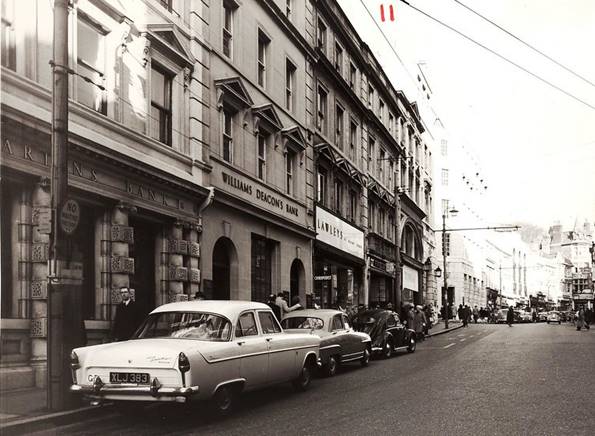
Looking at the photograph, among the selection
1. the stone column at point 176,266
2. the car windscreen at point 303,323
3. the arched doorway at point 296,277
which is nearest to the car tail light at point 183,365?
the car windscreen at point 303,323

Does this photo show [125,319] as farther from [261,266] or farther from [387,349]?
[261,266]

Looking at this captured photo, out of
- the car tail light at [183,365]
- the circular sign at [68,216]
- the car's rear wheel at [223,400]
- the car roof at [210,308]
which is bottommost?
the car's rear wheel at [223,400]

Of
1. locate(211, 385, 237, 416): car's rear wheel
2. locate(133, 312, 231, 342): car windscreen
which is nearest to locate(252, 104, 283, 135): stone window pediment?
locate(133, 312, 231, 342): car windscreen

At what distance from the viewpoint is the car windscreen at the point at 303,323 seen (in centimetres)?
1647

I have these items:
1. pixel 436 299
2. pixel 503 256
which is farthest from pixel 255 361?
pixel 503 256

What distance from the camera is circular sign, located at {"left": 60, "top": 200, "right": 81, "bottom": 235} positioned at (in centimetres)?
1011

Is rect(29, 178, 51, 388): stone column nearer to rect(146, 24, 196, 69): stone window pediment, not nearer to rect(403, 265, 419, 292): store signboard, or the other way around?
rect(146, 24, 196, 69): stone window pediment

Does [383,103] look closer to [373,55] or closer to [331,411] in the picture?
[373,55]

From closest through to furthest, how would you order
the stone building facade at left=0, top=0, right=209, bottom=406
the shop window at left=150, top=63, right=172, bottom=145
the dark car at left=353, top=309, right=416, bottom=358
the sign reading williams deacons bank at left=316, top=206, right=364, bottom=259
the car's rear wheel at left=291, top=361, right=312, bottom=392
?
1. the stone building facade at left=0, top=0, right=209, bottom=406
2. the car's rear wheel at left=291, top=361, right=312, bottom=392
3. the shop window at left=150, top=63, right=172, bottom=145
4. the dark car at left=353, top=309, right=416, bottom=358
5. the sign reading williams deacons bank at left=316, top=206, right=364, bottom=259

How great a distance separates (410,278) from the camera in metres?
49.7

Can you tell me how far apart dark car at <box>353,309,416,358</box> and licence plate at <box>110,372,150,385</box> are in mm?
12198

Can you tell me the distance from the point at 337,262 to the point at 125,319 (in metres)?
20.6

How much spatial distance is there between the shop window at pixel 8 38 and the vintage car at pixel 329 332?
301 inches

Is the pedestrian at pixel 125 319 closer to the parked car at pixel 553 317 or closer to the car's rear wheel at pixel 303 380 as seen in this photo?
the car's rear wheel at pixel 303 380
